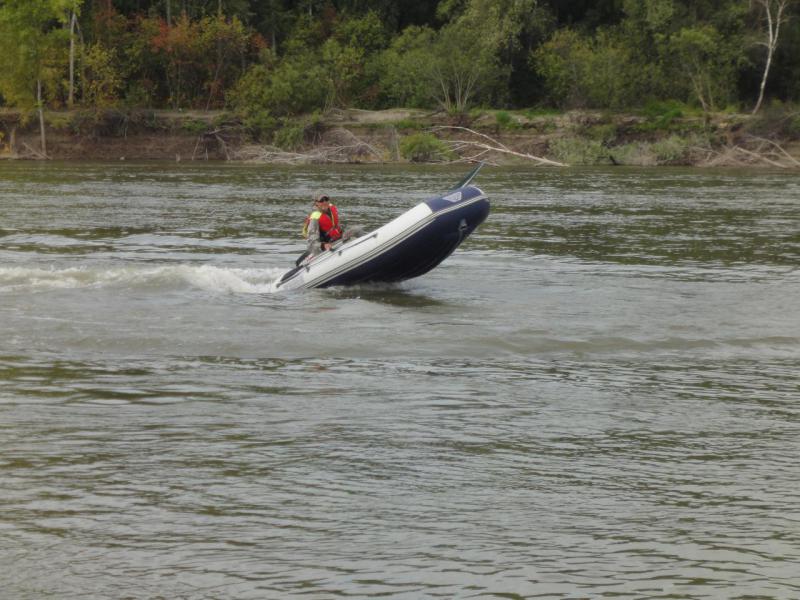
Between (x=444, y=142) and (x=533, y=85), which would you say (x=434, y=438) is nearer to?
(x=444, y=142)

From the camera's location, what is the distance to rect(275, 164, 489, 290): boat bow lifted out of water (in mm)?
16047

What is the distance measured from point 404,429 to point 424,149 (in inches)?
1637

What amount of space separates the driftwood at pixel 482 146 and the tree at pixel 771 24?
32.4 ft

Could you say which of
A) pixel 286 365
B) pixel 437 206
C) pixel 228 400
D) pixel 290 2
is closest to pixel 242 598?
pixel 228 400

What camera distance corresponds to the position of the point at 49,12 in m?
54.0

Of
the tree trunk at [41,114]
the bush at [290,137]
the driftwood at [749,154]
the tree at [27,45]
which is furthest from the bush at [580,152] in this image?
the tree trunk at [41,114]

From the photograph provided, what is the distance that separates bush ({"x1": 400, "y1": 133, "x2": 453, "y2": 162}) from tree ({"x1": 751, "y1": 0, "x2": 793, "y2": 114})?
13338 millimetres

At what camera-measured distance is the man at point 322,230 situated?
16.7 metres

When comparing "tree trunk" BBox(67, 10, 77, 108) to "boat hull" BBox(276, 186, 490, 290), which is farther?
"tree trunk" BBox(67, 10, 77, 108)

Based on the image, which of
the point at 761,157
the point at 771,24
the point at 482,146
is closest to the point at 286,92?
the point at 482,146

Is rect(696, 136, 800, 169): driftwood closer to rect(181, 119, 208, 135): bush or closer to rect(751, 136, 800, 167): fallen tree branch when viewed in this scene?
rect(751, 136, 800, 167): fallen tree branch

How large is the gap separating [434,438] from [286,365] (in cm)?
322

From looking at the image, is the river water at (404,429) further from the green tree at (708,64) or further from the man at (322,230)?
the green tree at (708,64)

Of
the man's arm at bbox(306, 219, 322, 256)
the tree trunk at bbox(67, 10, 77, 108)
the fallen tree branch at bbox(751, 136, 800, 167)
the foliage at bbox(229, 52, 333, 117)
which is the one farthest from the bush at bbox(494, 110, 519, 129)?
the man's arm at bbox(306, 219, 322, 256)
